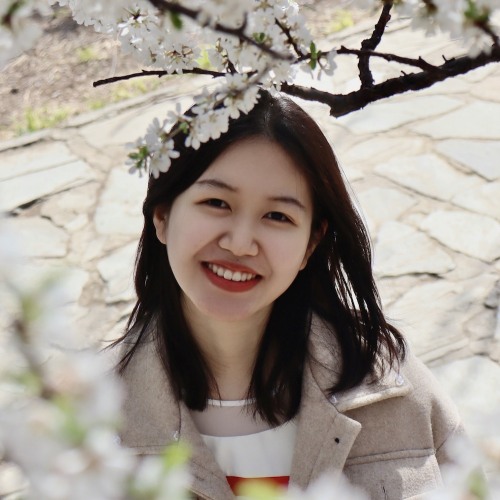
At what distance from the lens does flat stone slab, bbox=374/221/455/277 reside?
3.17 m

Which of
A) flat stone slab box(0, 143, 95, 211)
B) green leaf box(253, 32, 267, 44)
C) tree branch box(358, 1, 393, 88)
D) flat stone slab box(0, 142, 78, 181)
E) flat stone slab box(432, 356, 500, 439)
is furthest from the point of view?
flat stone slab box(0, 142, 78, 181)

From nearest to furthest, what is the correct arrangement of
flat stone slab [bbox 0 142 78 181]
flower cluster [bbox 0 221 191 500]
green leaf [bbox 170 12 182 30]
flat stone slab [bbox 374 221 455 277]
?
flower cluster [bbox 0 221 191 500]
green leaf [bbox 170 12 182 30]
flat stone slab [bbox 374 221 455 277]
flat stone slab [bbox 0 142 78 181]

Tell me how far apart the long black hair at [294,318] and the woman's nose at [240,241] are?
0.66ft

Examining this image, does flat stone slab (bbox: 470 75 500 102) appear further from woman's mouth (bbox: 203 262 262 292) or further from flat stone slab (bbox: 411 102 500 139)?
woman's mouth (bbox: 203 262 262 292)

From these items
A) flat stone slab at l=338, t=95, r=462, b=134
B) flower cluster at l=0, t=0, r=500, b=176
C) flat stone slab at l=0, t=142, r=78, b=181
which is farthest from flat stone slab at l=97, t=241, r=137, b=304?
flower cluster at l=0, t=0, r=500, b=176

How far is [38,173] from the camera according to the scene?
394 centimetres

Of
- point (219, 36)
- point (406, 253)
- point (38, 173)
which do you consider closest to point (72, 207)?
point (38, 173)

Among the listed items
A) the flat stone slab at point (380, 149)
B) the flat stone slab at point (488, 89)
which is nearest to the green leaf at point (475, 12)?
the flat stone slab at point (380, 149)

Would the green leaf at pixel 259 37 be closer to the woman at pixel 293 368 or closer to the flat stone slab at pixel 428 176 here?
the woman at pixel 293 368

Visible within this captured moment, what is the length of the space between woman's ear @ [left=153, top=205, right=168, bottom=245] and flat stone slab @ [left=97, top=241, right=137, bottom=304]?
150 cm

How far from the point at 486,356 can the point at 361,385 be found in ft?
3.70

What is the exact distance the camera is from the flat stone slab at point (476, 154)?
3.63 m

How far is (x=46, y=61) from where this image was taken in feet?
16.8

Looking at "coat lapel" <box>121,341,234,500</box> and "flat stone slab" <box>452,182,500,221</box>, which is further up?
"coat lapel" <box>121,341,234,500</box>
